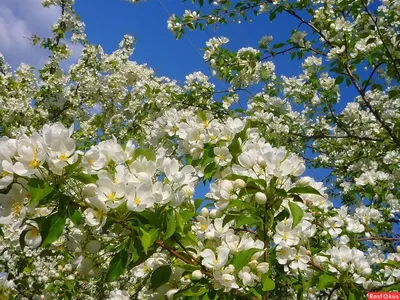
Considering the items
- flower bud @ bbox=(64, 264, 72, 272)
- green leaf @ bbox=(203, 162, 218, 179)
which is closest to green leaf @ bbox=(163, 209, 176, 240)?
green leaf @ bbox=(203, 162, 218, 179)

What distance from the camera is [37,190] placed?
1092 millimetres

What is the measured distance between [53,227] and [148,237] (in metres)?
0.28

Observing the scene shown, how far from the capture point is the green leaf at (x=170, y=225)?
121cm

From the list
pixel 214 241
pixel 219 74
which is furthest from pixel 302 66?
pixel 214 241

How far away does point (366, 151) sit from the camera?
4555 mm

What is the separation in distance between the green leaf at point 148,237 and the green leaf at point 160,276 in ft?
0.90

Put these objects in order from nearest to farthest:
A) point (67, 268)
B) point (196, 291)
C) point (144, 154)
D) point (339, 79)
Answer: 1. point (196, 291)
2. point (144, 154)
3. point (67, 268)
4. point (339, 79)

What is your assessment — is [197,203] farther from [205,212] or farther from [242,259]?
[242,259]

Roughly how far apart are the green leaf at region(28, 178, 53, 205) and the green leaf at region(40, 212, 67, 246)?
0.10m

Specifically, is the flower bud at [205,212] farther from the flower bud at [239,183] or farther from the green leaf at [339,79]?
the green leaf at [339,79]

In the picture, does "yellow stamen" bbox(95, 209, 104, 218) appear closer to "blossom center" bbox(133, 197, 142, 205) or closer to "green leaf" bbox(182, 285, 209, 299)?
"blossom center" bbox(133, 197, 142, 205)

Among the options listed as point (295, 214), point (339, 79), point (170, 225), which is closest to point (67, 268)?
point (170, 225)

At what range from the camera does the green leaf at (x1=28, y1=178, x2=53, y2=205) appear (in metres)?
1.07

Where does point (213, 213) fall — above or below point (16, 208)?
above
